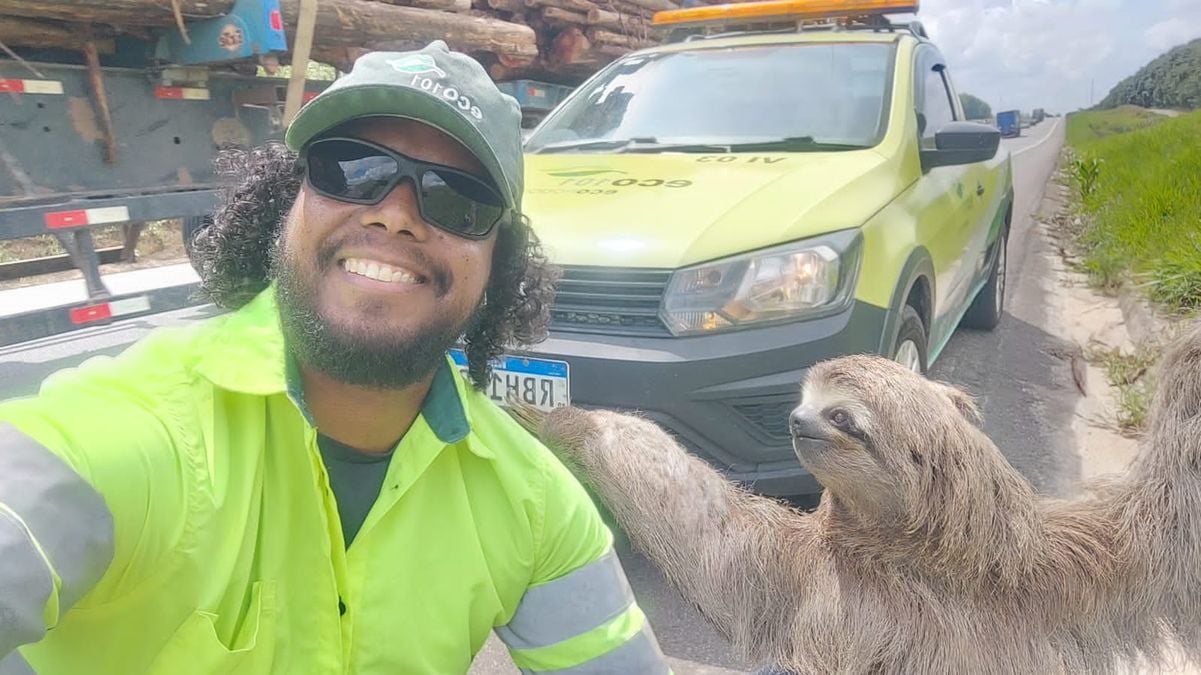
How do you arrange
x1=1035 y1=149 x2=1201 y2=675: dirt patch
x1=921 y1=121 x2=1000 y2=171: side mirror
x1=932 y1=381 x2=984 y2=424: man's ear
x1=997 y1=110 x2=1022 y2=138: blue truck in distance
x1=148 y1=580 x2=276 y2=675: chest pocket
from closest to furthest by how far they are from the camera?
x1=148 y1=580 x2=276 y2=675: chest pocket, x1=932 y1=381 x2=984 y2=424: man's ear, x1=921 y1=121 x2=1000 y2=171: side mirror, x1=1035 y1=149 x2=1201 y2=675: dirt patch, x1=997 y1=110 x2=1022 y2=138: blue truck in distance

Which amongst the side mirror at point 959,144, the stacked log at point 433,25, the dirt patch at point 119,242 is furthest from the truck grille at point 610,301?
the dirt patch at point 119,242

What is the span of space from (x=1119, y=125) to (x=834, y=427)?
4425cm

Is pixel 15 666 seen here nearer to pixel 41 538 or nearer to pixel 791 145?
pixel 41 538

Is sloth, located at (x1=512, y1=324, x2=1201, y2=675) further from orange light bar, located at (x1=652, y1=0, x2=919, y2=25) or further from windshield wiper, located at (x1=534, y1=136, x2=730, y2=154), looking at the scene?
orange light bar, located at (x1=652, y1=0, x2=919, y2=25)

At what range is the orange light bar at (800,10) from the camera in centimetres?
502

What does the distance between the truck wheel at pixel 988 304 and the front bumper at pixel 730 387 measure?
3.95m

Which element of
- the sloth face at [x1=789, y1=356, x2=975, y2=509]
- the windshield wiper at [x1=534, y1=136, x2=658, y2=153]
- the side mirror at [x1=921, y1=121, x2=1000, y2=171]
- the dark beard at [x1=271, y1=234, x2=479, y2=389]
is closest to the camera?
the dark beard at [x1=271, y1=234, x2=479, y2=389]

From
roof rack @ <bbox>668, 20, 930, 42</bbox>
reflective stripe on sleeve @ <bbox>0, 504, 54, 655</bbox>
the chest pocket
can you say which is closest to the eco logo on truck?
roof rack @ <bbox>668, 20, 930, 42</bbox>

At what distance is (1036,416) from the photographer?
5.03 meters

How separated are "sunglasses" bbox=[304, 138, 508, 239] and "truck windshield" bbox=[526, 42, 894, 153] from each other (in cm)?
259

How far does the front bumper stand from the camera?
9.49 feet

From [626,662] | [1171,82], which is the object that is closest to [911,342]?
[626,662]

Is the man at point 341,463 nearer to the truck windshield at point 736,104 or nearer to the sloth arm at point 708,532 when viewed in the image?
the sloth arm at point 708,532

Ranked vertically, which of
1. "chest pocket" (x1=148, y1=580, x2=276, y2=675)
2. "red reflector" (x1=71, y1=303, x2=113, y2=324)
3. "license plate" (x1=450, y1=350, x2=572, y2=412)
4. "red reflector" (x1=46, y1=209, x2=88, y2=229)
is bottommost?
"red reflector" (x1=71, y1=303, x2=113, y2=324)
